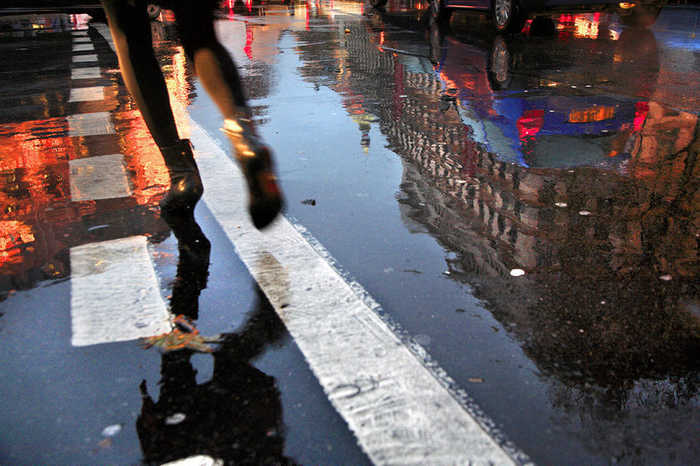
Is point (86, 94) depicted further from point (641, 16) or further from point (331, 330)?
point (641, 16)

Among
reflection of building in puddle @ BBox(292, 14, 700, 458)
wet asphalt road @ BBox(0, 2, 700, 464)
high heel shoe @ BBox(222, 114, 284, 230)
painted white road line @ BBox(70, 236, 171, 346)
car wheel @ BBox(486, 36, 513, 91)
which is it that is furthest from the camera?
car wheel @ BBox(486, 36, 513, 91)

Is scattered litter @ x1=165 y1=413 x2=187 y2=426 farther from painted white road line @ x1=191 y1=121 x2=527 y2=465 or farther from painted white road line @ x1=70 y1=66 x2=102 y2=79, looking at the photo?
painted white road line @ x1=70 y1=66 x2=102 y2=79

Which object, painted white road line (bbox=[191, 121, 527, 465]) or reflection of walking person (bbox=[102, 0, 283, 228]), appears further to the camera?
reflection of walking person (bbox=[102, 0, 283, 228])

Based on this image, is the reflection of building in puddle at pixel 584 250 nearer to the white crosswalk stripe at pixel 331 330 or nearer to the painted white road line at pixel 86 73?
the white crosswalk stripe at pixel 331 330

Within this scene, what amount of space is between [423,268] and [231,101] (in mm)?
1271

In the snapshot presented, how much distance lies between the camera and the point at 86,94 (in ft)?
22.9

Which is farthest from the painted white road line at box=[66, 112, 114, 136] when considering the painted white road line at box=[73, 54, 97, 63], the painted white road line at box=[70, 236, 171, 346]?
the painted white road line at box=[73, 54, 97, 63]

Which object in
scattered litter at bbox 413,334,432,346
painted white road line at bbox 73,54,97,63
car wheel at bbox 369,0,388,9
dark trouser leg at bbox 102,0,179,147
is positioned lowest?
scattered litter at bbox 413,334,432,346

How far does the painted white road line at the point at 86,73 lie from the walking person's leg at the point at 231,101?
19.2 feet

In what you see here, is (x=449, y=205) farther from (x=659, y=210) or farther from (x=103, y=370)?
(x=103, y=370)

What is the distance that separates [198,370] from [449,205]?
1.80 m

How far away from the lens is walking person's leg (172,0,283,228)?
9.47 ft

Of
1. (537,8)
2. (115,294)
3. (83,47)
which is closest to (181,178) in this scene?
(115,294)

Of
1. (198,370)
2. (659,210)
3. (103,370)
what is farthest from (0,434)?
(659,210)
